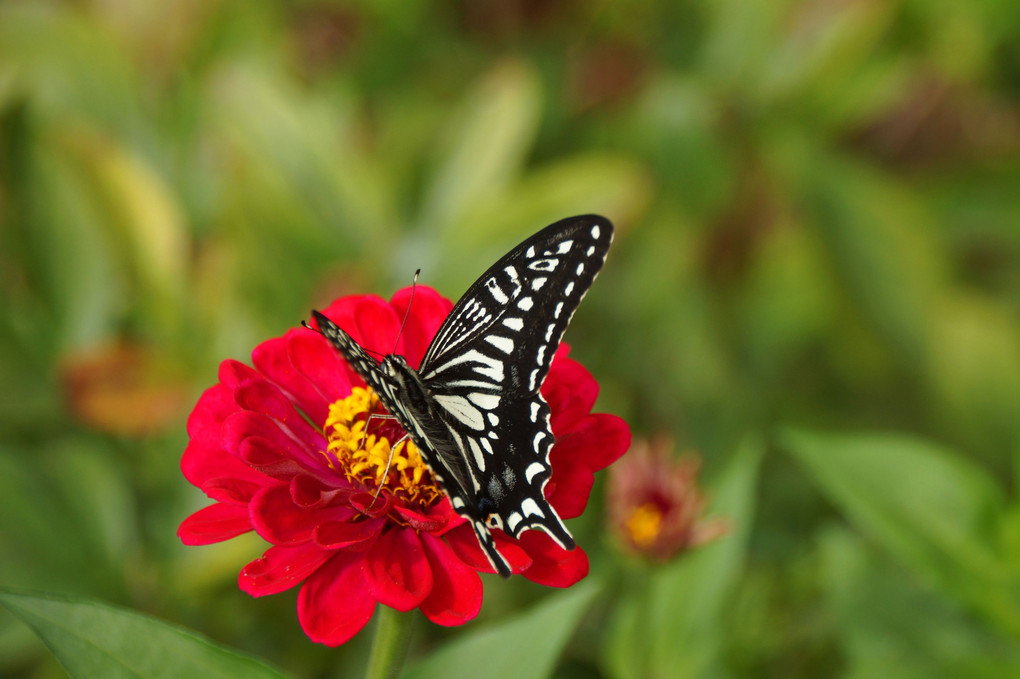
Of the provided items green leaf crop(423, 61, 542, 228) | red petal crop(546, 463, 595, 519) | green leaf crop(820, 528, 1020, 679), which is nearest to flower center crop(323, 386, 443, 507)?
red petal crop(546, 463, 595, 519)

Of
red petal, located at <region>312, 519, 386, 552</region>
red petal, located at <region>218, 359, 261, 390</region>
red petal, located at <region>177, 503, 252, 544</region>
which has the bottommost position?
red petal, located at <region>312, 519, 386, 552</region>

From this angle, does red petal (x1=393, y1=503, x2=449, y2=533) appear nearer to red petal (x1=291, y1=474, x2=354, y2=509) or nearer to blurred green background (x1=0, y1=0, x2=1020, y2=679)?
red petal (x1=291, y1=474, x2=354, y2=509)

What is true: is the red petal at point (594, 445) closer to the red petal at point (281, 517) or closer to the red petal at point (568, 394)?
the red petal at point (568, 394)

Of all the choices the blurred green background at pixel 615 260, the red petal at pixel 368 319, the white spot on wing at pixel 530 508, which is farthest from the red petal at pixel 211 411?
the blurred green background at pixel 615 260

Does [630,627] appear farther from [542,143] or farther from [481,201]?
[542,143]

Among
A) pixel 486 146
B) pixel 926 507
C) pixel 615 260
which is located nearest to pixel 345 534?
pixel 926 507

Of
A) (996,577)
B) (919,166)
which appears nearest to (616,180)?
(996,577)
